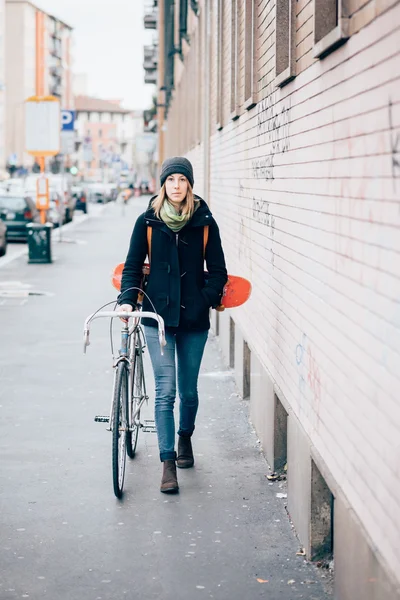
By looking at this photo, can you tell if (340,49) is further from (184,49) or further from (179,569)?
(184,49)

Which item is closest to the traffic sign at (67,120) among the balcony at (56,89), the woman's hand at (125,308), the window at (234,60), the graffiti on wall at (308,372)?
the window at (234,60)

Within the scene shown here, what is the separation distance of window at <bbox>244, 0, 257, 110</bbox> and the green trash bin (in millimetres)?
15336

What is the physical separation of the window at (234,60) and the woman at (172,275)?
191 inches

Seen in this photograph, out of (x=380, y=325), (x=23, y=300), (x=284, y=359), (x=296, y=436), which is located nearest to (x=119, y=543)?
(x=296, y=436)

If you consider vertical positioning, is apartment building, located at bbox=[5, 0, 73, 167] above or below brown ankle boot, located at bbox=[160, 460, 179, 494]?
above

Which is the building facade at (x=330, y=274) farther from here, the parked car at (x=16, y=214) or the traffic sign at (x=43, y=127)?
the parked car at (x=16, y=214)

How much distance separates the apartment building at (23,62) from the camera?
130 m

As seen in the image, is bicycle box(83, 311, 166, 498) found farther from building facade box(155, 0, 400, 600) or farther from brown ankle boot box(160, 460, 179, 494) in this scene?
building facade box(155, 0, 400, 600)

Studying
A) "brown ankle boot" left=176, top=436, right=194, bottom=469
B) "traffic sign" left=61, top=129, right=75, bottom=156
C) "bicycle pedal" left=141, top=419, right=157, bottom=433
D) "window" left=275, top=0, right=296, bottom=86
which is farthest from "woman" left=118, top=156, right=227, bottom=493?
"traffic sign" left=61, top=129, right=75, bottom=156

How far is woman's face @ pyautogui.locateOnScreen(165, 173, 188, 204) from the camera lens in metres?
6.83

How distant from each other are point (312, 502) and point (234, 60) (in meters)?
7.50

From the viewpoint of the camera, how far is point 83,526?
244 inches

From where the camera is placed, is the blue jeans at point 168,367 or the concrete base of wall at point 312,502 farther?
the blue jeans at point 168,367

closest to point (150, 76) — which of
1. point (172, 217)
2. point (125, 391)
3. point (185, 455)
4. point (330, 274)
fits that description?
point (185, 455)
